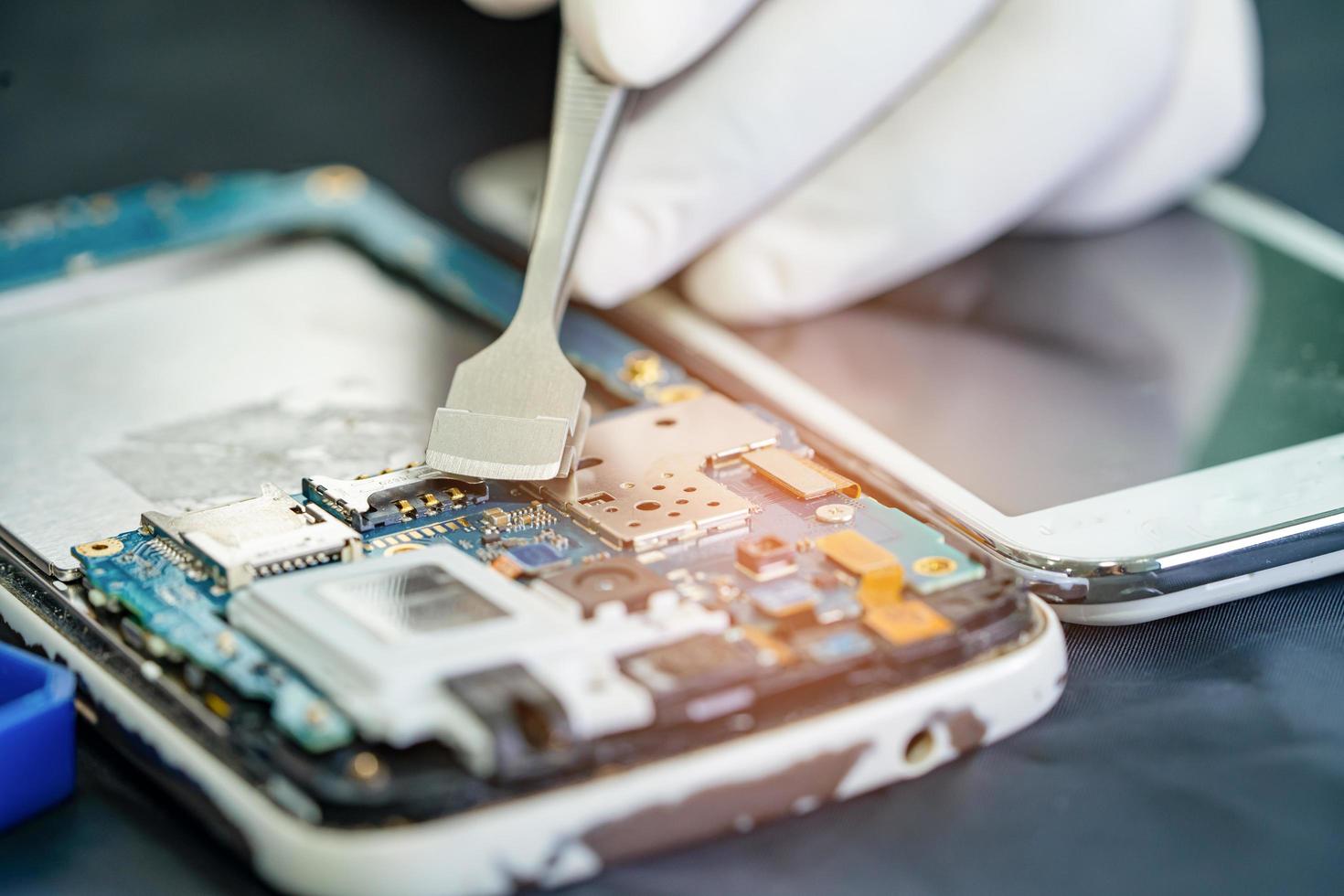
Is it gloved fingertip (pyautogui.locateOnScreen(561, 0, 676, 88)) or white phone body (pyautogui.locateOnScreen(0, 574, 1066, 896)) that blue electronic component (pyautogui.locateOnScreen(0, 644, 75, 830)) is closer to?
white phone body (pyautogui.locateOnScreen(0, 574, 1066, 896))

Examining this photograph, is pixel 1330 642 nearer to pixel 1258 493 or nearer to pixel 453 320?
pixel 1258 493

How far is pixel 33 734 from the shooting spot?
71cm

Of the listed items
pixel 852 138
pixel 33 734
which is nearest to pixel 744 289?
pixel 852 138

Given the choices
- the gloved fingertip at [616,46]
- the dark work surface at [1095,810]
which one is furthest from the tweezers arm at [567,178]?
the dark work surface at [1095,810]

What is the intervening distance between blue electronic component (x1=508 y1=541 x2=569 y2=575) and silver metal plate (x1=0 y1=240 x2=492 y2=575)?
0.20 m

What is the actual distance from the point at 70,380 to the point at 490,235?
1.29 feet

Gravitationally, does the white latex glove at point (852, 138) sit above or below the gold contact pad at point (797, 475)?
above

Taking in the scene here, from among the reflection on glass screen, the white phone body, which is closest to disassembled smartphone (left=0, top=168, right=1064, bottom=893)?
the white phone body

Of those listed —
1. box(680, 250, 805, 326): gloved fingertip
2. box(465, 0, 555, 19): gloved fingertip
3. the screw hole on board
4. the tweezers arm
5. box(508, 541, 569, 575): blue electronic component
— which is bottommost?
the screw hole on board

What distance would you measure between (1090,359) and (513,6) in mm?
492

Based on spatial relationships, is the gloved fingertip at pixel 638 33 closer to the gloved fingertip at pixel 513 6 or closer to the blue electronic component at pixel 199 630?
the gloved fingertip at pixel 513 6

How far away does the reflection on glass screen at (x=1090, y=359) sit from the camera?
1.02 metres

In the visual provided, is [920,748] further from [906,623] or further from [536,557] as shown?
[536,557]

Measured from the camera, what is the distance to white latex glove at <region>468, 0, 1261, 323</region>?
44.1 inches
